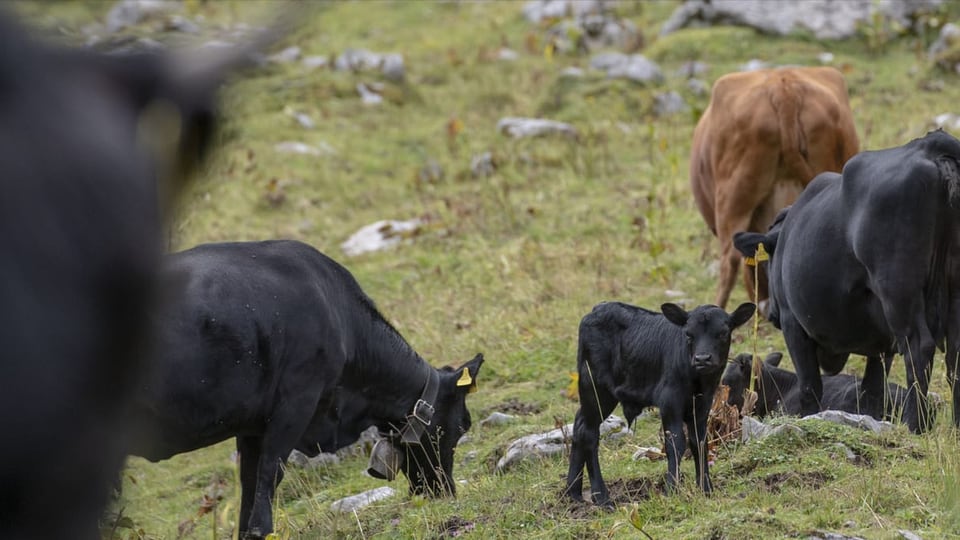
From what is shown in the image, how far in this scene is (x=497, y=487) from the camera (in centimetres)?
656

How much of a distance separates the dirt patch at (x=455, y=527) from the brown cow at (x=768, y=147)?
3.97 m

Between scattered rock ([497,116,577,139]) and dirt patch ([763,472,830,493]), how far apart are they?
1036 cm

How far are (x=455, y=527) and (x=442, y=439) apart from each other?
117 centimetres

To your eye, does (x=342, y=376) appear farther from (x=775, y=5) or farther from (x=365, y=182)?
(x=775, y=5)

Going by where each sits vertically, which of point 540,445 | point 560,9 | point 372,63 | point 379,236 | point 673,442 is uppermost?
point 673,442

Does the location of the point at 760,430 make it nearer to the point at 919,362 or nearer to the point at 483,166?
the point at 919,362

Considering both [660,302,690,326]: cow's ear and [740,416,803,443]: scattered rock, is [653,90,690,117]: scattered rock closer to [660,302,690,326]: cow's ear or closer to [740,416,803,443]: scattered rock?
[740,416,803,443]: scattered rock

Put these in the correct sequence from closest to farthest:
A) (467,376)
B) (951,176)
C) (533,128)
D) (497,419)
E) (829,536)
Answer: (829,536), (951,176), (467,376), (497,419), (533,128)

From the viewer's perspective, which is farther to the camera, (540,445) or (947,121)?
(947,121)

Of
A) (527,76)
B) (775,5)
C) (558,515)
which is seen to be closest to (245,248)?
(558,515)

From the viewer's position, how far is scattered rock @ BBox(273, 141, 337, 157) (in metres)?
16.2

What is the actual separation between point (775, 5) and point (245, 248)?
46.6ft

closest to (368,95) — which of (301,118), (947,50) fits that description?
(301,118)

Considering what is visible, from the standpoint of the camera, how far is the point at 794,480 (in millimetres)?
5602
